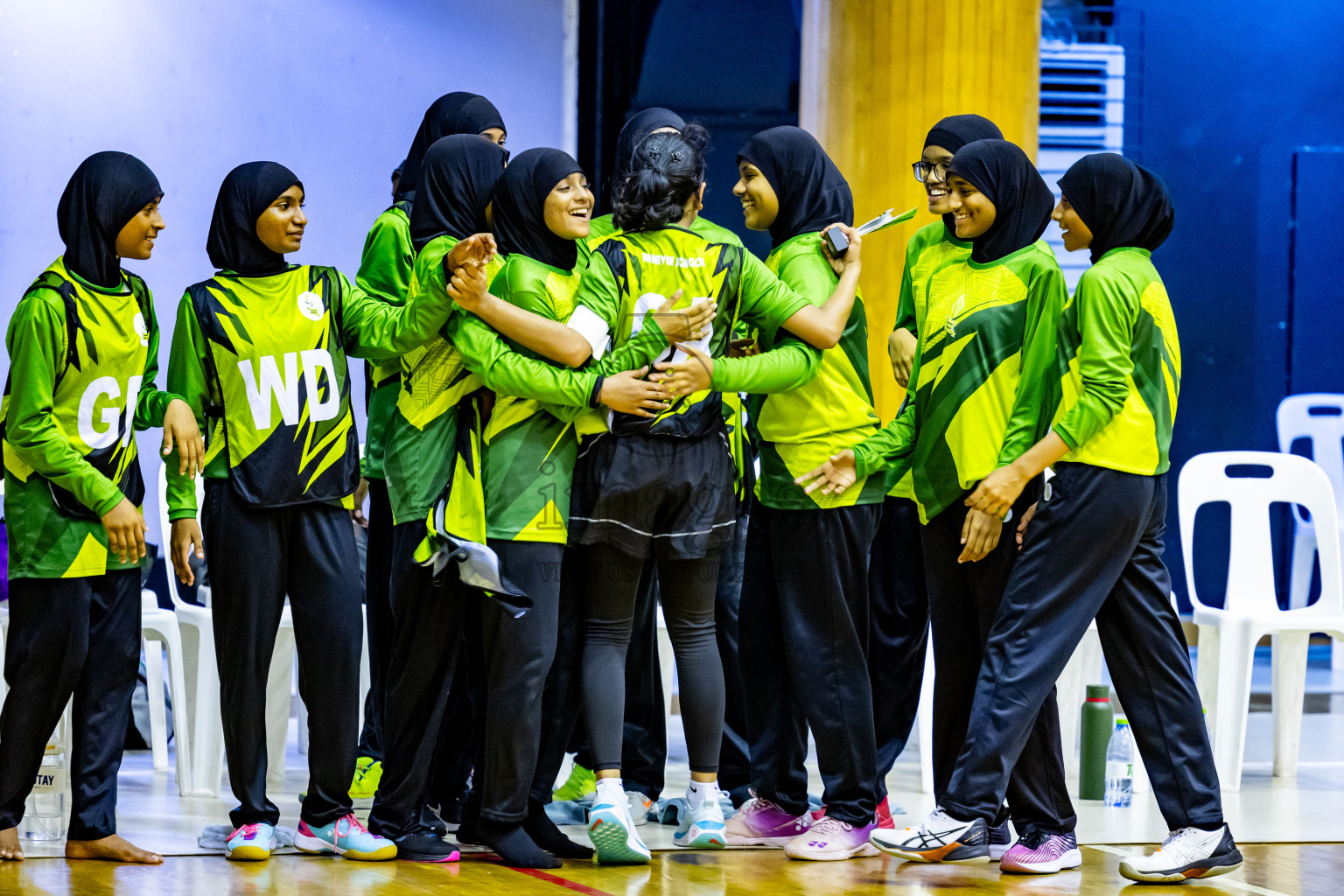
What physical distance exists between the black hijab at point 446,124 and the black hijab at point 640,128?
315 mm

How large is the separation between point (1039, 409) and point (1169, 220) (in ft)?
1.58

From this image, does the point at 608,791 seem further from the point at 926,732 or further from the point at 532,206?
the point at 926,732

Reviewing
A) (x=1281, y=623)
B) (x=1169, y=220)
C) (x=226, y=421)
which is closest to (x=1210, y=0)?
(x=1281, y=623)

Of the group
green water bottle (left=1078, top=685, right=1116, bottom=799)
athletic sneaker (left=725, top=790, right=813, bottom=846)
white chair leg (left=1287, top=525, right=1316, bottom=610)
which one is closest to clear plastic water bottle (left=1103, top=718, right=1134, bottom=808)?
green water bottle (left=1078, top=685, right=1116, bottom=799)

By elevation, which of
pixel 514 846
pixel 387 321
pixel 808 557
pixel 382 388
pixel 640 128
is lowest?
pixel 514 846

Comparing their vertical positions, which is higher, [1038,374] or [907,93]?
[907,93]

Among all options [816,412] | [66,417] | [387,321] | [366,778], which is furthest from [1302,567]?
[66,417]

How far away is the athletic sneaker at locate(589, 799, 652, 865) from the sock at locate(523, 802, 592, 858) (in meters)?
0.12

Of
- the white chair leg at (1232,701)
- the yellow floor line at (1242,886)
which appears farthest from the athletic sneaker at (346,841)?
the white chair leg at (1232,701)

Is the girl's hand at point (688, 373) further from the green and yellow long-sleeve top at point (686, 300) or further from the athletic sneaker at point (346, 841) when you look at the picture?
the athletic sneaker at point (346, 841)

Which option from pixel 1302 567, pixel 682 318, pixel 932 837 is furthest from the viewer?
pixel 1302 567

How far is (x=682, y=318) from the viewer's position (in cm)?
308

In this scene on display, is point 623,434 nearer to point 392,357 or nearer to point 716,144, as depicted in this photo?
point 392,357

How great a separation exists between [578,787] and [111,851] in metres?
1.21
